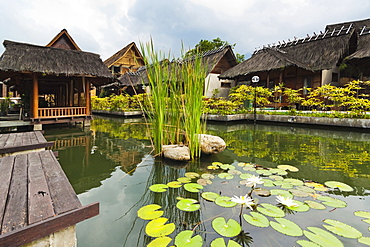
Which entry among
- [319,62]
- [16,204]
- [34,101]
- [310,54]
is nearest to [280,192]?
[16,204]

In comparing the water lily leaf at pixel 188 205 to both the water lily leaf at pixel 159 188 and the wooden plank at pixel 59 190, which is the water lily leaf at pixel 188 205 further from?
the wooden plank at pixel 59 190

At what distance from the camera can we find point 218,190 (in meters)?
2.18

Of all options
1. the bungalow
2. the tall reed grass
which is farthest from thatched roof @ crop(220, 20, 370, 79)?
the tall reed grass

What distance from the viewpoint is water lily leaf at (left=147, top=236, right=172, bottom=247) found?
133cm

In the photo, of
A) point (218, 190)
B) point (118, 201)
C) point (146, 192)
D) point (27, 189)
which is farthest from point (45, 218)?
point (218, 190)

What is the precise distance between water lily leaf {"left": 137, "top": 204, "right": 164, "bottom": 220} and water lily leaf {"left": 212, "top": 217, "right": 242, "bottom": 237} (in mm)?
449

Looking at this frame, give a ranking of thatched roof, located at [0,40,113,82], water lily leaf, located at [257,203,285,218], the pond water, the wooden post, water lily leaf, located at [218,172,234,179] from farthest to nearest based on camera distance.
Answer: the wooden post → thatched roof, located at [0,40,113,82] → water lily leaf, located at [218,172,234,179] → water lily leaf, located at [257,203,285,218] → the pond water

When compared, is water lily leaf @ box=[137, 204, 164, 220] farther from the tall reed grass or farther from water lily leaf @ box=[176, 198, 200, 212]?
the tall reed grass

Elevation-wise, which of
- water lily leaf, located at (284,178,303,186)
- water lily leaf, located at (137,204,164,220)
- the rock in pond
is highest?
the rock in pond

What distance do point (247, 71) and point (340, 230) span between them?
11.7 meters

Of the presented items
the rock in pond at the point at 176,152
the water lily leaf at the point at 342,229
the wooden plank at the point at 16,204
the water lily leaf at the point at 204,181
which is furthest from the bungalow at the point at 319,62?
the wooden plank at the point at 16,204

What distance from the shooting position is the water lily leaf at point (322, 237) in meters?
1.29

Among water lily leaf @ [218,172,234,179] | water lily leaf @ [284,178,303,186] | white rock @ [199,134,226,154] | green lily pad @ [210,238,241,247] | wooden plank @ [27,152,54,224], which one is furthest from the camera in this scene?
white rock @ [199,134,226,154]

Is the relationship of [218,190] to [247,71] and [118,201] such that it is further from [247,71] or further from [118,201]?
[247,71]
